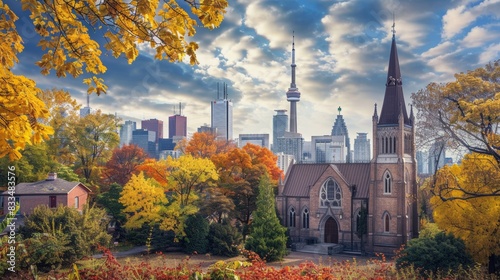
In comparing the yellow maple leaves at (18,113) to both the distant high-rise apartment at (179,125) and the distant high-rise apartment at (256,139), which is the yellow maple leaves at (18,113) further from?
the distant high-rise apartment at (256,139)

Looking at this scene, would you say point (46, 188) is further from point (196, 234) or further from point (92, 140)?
point (196, 234)

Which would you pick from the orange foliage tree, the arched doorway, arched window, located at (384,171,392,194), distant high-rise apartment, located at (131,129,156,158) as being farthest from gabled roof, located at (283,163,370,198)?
distant high-rise apartment, located at (131,129,156,158)

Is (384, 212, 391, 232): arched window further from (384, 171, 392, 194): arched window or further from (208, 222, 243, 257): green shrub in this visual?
(208, 222, 243, 257): green shrub

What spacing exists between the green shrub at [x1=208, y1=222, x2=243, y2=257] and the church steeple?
1720 cm

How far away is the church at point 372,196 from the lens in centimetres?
3556

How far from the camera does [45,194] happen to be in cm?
3017

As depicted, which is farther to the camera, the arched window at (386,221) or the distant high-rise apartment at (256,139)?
the distant high-rise apartment at (256,139)

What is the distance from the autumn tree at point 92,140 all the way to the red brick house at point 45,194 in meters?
7.57

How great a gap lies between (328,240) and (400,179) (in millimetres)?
9125

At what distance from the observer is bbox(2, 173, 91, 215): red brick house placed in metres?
30.0

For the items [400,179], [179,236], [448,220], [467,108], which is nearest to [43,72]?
[467,108]

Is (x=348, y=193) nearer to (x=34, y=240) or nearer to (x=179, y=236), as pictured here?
(x=179, y=236)

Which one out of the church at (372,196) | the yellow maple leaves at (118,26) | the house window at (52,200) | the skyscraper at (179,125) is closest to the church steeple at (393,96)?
the church at (372,196)

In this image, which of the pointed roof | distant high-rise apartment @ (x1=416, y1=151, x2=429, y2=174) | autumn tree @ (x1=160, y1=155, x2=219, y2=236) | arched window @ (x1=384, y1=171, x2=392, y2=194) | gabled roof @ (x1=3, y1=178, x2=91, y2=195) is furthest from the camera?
the pointed roof
